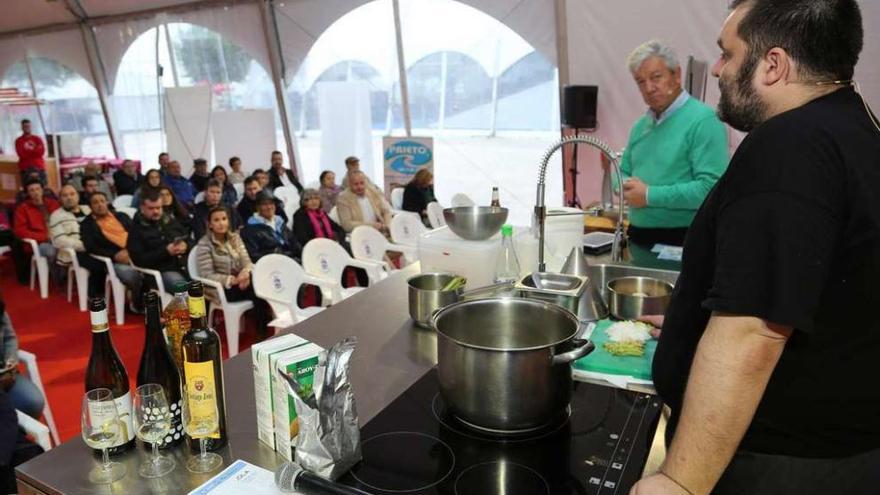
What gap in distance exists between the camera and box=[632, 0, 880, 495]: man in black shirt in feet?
2.26

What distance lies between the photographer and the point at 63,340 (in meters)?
3.96

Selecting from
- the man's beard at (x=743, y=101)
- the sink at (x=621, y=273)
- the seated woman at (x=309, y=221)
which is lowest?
the seated woman at (x=309, y=221)

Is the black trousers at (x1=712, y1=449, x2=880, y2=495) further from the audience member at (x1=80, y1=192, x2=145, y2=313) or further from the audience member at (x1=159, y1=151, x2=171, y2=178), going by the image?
the audience member at (x1=159, y1=151, x2=171, y2=178)

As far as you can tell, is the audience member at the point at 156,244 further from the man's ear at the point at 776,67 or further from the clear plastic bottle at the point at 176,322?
the man's ear at the point at 776,67

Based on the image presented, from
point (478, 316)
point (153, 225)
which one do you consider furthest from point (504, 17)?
point (478, 316)

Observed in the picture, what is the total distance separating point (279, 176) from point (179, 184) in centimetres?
115

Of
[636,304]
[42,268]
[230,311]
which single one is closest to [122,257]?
[42,268]

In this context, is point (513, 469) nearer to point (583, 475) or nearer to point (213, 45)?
point (583, 475)

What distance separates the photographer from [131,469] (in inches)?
36.6

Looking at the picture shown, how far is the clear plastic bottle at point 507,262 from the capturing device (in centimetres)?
166

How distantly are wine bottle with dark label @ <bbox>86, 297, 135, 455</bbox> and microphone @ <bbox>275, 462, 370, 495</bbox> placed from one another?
0.96 feet

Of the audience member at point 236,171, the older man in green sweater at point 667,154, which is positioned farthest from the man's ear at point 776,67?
the audience member at point 236,171

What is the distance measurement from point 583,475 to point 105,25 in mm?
10497

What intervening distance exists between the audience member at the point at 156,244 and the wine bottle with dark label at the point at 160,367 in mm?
3238
